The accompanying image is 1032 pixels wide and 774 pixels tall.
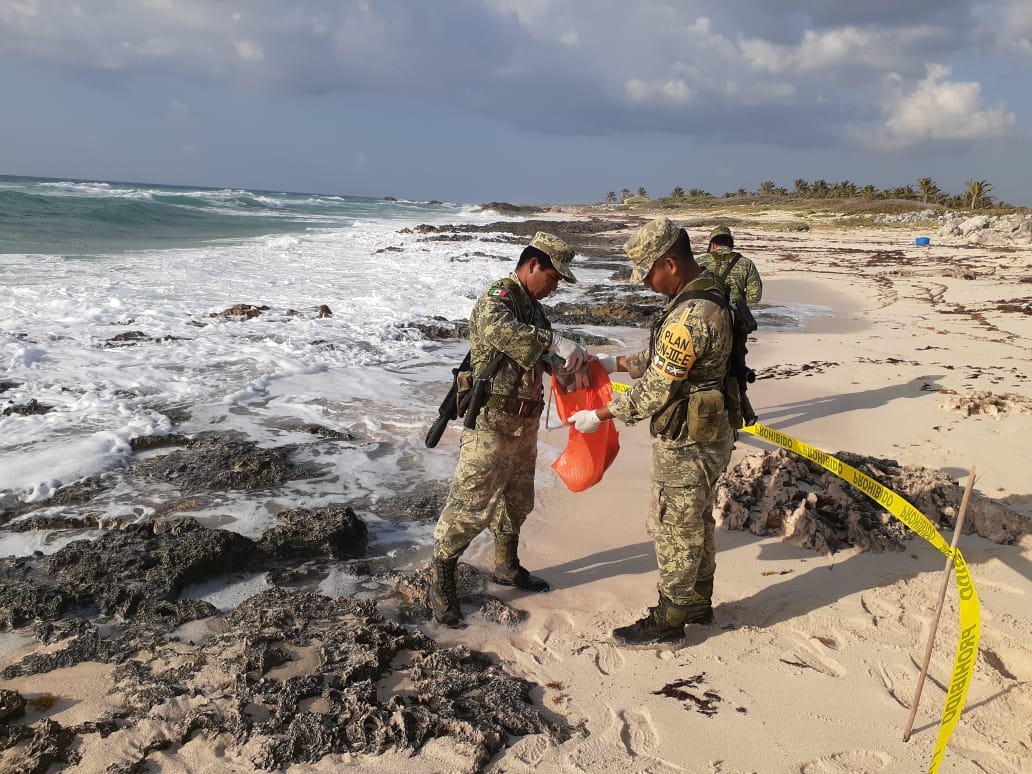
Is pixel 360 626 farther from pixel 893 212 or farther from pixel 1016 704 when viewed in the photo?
pixel 893 212

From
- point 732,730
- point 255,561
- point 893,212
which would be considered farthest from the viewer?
point 893,212

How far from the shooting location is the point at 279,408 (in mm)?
6262

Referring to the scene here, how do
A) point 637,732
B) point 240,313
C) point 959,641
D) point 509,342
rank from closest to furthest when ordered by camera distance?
point 637,732 → point 959,641 → point 509,342 → point 240,313

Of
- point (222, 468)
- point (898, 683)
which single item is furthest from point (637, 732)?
point (222, 468)

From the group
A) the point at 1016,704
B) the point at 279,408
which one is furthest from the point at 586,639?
the point at 279,408

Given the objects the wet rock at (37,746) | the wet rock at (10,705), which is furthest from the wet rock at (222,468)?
the wet rock at (37,746)

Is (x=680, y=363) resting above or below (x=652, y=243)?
below

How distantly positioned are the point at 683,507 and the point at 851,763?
1110mm

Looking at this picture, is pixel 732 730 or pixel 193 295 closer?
pixel 732 730

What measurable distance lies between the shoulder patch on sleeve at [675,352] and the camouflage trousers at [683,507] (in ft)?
1.24

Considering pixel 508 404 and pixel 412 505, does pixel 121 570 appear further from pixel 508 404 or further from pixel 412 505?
pixel 508 404

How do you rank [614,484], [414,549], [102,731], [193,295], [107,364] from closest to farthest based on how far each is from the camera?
[102,731] → [414,549] → [614,484] → [107,364] → [193,295]

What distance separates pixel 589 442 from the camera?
350 cm

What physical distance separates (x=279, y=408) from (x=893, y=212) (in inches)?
1885
